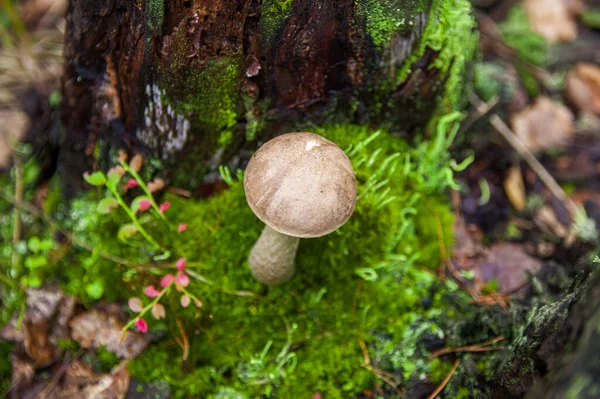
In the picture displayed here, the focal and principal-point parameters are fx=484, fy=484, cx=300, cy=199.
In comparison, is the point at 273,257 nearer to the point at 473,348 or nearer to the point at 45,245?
the point at 473,348

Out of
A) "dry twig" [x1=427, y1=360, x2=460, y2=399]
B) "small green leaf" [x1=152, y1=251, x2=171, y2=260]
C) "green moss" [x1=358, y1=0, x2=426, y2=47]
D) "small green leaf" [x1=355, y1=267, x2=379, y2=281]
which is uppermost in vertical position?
"green moss" [x1=358, y1=0, x2=426, y2=47]

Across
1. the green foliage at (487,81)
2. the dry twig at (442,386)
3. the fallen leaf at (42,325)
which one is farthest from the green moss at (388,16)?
the fallen leaf at (42,325)

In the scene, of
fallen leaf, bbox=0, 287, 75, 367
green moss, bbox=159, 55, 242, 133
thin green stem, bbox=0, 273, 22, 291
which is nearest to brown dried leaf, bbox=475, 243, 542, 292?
green moss, bbox=159, 55, 242, 133

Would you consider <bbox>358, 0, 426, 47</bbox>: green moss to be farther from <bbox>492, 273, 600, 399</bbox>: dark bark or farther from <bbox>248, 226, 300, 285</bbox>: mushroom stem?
<bbox>492, 273, 600, 399</bbox>: dark bark

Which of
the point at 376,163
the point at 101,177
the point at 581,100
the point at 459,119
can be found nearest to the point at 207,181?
the point at 101,177

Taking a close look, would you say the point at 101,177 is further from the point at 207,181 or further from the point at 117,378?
the point at 117,378

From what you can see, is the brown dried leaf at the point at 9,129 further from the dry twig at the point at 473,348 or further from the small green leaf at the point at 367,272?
the dry twig at the point at 473,348
